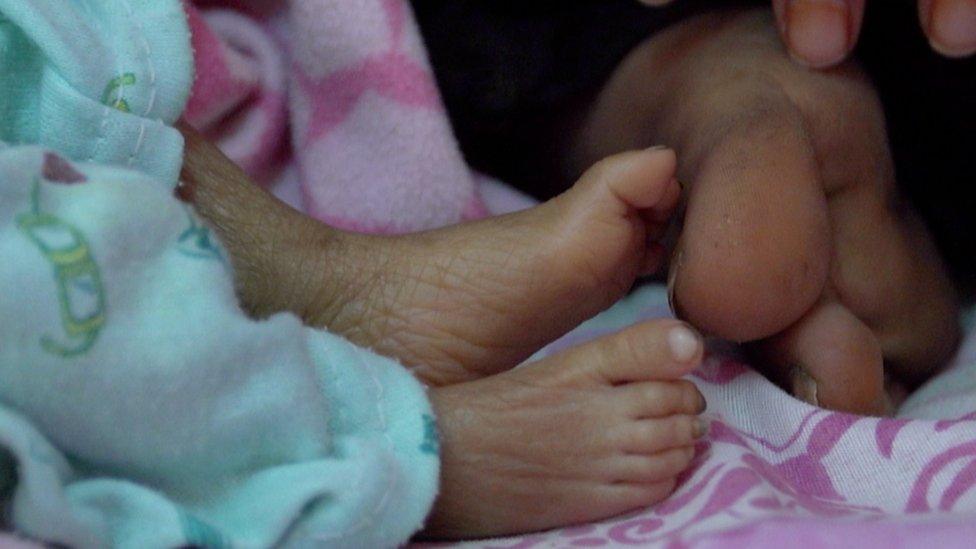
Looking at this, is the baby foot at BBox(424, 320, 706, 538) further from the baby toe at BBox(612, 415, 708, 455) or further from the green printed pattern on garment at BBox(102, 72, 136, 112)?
the green printed pattern on garment at BBox(102, 72, 136, 112)

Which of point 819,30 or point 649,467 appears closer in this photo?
point 649,467

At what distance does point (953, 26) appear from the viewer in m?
0.66

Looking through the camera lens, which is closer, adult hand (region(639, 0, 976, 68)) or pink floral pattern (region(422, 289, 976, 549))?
pink floral pattern (region(422, 289, 976, 549))

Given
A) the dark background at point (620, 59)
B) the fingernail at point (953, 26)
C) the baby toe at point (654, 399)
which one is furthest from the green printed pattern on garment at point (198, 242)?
the fingernail at point (953, 26)

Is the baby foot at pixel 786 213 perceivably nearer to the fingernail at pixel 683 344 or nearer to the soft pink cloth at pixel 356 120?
the fingernail at pixel 683 344

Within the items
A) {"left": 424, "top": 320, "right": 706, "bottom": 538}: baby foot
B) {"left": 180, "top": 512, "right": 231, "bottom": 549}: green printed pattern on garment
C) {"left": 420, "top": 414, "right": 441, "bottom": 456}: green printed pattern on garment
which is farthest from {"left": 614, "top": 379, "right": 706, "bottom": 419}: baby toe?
{"left": 180, "top": 512, "right": 231, "bottom": 549}: green printed pattern on garment

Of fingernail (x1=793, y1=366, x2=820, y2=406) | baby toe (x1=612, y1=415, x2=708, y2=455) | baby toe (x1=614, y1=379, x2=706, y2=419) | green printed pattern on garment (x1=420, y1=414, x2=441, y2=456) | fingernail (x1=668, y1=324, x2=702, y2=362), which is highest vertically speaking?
fingernail (x1=668, y1=324, x2=702, y2=362)

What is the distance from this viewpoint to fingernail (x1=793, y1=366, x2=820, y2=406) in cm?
65

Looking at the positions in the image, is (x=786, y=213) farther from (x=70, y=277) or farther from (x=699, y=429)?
(x=70, y=277)

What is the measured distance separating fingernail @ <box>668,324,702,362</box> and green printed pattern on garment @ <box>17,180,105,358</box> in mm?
293

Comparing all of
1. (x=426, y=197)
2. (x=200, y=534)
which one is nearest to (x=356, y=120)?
(x=426, y=197)

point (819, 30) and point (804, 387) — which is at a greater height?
point (819, 30)

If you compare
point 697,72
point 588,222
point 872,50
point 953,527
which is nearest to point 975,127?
point 872,50

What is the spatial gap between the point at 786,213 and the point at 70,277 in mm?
374
